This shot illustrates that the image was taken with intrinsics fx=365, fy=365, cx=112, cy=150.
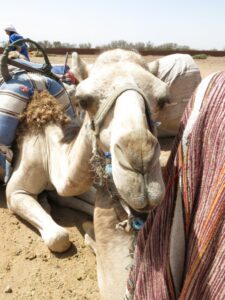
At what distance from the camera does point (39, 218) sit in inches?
123

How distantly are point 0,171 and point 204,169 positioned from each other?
270 centimetres

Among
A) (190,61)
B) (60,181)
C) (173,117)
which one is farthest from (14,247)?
(190,61)

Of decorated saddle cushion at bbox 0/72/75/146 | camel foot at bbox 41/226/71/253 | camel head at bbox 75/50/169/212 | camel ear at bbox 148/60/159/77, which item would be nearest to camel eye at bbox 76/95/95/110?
camel head at bbox 75/50/169/212

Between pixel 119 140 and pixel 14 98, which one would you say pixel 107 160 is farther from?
pixel 14 98

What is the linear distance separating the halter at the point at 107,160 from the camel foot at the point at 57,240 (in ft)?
2.93

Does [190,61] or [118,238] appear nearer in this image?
[118,238]

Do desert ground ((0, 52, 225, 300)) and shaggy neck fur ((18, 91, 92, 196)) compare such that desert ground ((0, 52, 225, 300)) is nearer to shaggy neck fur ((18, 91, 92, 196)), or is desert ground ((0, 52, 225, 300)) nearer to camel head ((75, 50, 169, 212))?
shaggy neck fur ((18, 91, 92, 196))

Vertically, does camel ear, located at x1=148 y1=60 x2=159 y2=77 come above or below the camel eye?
above

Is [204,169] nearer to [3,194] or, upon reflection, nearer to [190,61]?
[3,194]

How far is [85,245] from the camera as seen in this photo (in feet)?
9.87

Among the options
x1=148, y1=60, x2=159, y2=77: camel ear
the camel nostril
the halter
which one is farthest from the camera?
x1=148, y1=60, x2=159, y2=77: camel ear

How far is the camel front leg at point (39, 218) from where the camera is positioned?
112 inches

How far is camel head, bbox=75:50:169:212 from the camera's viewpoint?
4.66ft

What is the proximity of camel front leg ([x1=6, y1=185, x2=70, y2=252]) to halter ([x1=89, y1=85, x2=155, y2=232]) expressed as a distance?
914mm
